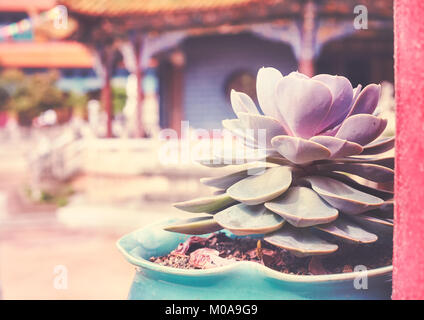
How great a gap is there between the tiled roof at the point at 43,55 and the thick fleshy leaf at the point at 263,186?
15.8 m

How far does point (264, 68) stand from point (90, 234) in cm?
536

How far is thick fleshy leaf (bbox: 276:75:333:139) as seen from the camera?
47cm

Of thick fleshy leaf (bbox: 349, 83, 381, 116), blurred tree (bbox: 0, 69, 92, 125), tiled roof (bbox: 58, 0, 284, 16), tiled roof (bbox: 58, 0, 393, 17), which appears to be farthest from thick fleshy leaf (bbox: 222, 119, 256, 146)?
blurred tree (bbox: 0, 69, 92, 125)

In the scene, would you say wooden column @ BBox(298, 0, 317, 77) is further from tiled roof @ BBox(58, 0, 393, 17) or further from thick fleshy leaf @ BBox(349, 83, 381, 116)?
thick fleshy leaf @ BBox(349, 83, 381, 116)

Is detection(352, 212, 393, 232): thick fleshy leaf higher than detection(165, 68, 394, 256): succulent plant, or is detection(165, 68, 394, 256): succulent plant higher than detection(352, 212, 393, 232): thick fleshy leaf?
detection(165, 68, 394, 256): succulent plant

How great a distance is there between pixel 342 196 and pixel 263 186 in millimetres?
74

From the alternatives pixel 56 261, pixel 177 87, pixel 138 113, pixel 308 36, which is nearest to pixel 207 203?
pixel 56 261

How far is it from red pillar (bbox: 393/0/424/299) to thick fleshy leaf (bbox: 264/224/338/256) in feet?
Result: 0.25

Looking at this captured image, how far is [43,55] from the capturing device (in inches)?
631

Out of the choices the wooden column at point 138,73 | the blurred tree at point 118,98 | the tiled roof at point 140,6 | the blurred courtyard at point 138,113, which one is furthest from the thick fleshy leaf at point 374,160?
the blurred tree at point 118,98

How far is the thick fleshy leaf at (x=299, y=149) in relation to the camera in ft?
1.56

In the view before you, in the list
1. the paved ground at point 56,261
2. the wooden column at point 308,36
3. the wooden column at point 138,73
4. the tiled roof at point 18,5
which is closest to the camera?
the paved ground at point 56,261

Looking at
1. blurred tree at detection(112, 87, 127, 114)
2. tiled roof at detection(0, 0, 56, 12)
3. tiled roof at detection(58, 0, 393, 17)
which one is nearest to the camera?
tiled roof at detection(58, 0, 393, 17)

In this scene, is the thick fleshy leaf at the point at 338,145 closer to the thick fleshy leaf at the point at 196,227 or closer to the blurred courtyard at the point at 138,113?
the thick fleshy leaf at the point at 196,227
